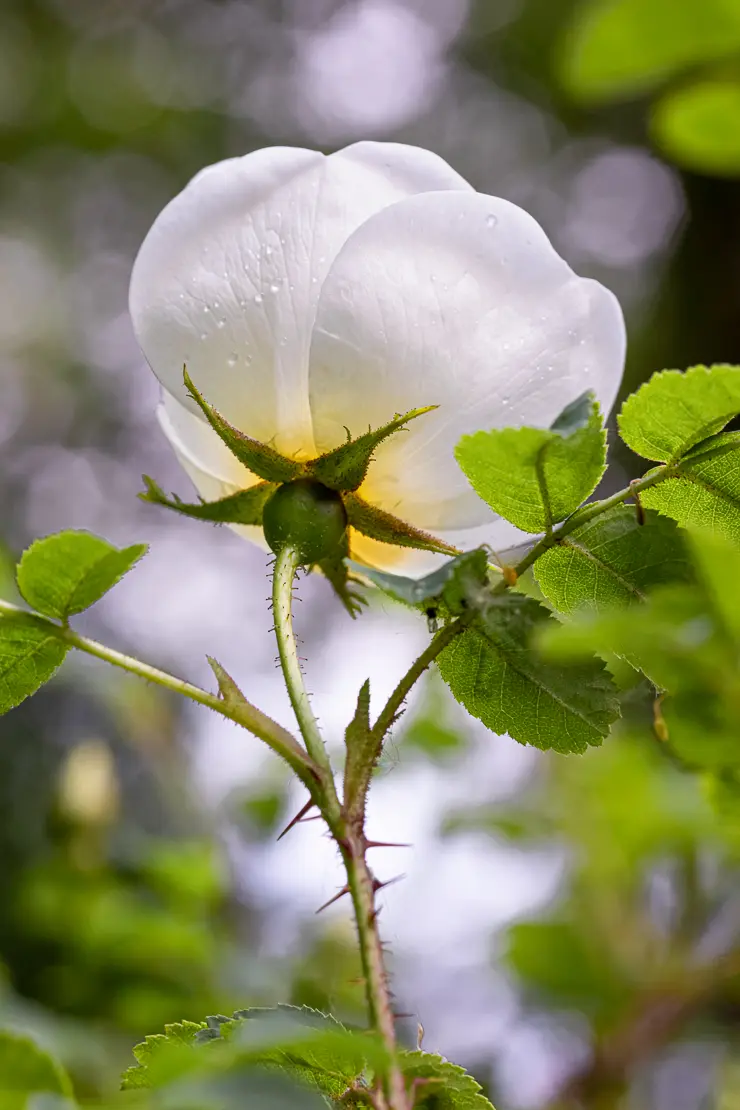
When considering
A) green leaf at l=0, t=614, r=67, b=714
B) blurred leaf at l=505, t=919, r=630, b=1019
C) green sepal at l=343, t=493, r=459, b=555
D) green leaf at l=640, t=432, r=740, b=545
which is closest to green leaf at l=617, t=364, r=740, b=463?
green leaf at l=640, t=432, r=740, b=545

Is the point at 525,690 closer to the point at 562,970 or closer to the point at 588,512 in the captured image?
the point at 588,512

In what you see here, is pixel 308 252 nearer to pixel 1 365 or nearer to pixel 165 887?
pixel 165 887

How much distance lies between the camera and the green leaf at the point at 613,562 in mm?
364

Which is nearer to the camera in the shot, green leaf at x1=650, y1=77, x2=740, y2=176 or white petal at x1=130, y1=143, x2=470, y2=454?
white petal at x1=130, y1=143, x2=470, y2=454

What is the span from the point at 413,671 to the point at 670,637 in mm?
107

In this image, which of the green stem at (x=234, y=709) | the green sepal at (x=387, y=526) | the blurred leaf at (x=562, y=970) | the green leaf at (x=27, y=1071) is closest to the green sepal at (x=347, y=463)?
the green sepal at (x=387, y=526)

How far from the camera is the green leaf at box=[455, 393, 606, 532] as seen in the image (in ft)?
1.11

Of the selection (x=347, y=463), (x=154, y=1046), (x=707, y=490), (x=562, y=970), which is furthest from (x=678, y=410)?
(x=562, y=970)

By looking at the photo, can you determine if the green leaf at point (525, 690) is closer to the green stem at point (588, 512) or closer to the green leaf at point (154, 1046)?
the green stem at point (588, 512)

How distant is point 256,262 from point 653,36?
0.19 m

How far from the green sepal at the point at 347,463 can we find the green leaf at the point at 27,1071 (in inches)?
9.2

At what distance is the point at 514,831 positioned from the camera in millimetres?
1211

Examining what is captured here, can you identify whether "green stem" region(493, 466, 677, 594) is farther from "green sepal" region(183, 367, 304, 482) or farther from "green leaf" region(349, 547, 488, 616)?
"green sepal" region(183, 367, 304, 482)

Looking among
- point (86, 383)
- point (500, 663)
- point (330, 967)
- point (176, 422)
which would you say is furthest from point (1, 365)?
point (500, 663)
